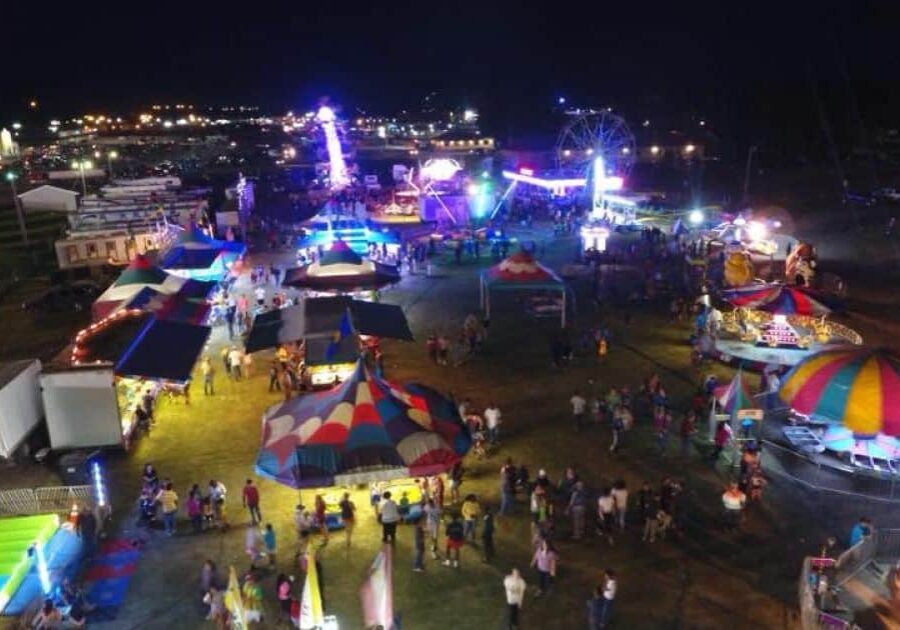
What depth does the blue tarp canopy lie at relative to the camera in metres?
15.9

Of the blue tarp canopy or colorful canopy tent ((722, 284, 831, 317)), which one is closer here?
the blue tarp canopy

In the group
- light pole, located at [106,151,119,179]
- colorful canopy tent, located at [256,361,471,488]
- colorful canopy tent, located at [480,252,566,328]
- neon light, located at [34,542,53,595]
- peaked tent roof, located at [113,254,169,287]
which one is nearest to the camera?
neon light, located at [34,542,53,595]

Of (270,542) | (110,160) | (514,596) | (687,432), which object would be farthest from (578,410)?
(110,160)

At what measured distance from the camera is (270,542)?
1166 centimetres

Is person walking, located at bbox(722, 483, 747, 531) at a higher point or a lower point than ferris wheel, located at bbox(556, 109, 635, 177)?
lower

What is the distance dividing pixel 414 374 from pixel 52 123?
134 meters

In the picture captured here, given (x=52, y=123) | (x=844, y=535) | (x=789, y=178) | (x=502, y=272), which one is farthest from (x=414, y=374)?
(x=52, y=123)

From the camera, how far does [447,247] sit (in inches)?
1428

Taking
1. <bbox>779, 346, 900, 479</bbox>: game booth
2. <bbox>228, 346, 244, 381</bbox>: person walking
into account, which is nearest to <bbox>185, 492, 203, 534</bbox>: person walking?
<bbox>228, 346, 244, 381</bbox>: person walking

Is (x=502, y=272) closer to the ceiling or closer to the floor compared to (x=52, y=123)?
closer to the floor

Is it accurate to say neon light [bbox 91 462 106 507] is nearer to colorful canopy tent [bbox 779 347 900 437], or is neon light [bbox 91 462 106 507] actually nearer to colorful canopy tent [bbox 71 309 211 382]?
colorful canopy tent [bbox 71 309 211 382]

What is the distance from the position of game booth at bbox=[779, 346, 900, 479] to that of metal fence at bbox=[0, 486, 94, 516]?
1321 centimetres

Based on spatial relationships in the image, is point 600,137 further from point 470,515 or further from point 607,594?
point 607,594

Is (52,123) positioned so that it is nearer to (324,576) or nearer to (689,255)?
(689,255)
